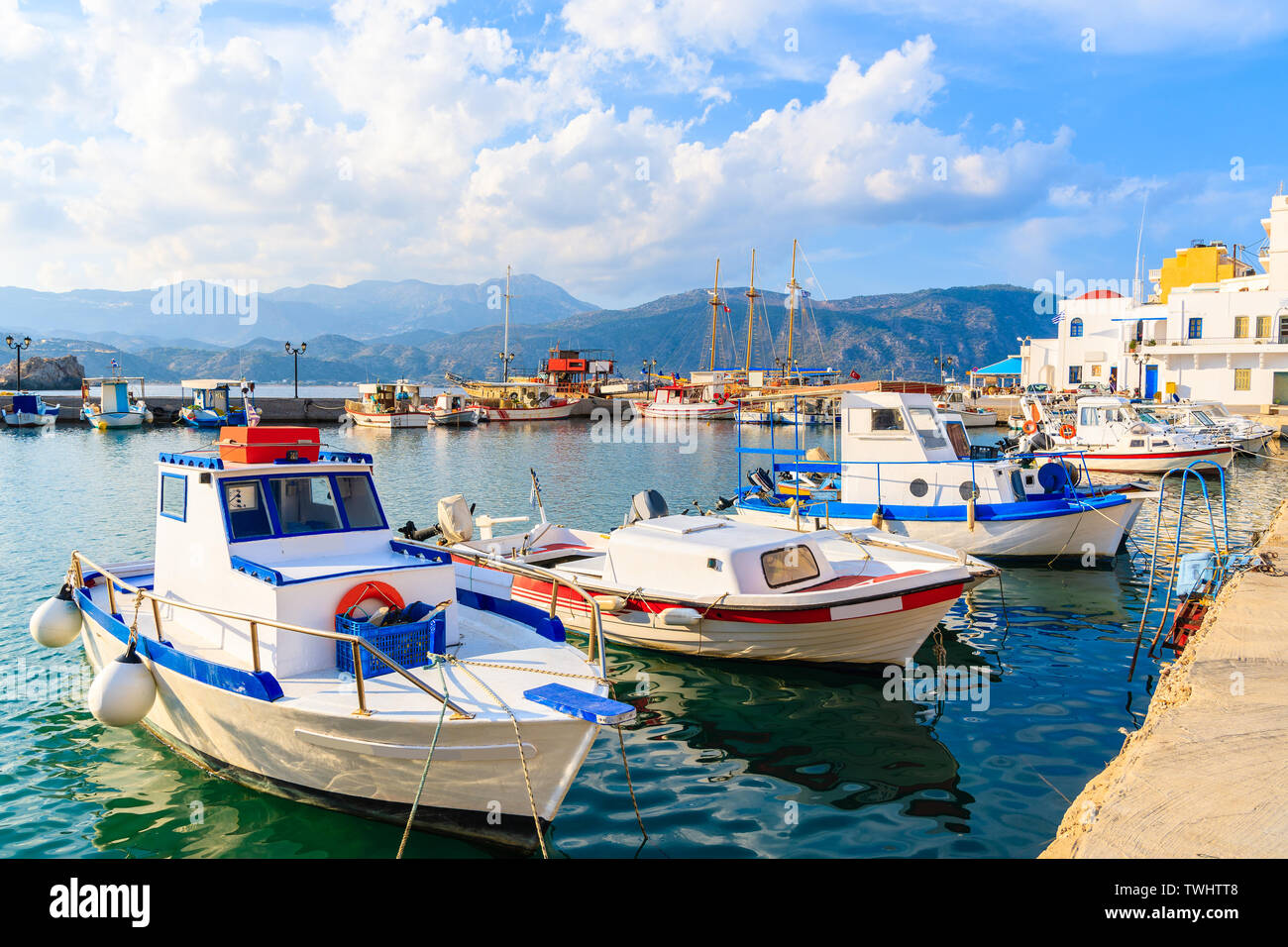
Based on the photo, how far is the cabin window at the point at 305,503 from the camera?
10.0m

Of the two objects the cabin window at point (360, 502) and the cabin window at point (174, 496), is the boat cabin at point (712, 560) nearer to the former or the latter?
the cabin window at point (360, 502)

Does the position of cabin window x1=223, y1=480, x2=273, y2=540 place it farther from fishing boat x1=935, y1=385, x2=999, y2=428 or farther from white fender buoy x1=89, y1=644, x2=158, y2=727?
fishing boat x1=935, y1=385, x2=999, y2=428

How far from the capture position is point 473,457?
159 feet

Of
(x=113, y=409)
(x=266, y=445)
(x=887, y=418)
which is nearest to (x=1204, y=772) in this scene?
(x=266, y=445)

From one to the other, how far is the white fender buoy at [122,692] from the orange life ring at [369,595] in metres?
2.15

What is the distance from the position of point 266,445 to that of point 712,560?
6.28 meters

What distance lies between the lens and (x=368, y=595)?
30.0 feet

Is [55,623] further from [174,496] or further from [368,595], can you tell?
[368,595]

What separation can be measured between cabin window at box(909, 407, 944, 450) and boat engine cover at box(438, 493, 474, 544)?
10918mm

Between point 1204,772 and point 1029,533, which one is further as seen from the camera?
point 1029,533

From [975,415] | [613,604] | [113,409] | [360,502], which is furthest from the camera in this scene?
[975,415]
